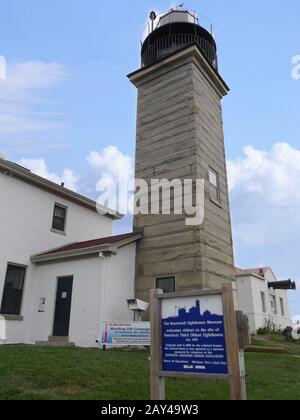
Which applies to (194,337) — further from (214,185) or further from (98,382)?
(214,185)

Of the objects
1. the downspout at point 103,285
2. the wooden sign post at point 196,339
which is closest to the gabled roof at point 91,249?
the downspout at point 103,285

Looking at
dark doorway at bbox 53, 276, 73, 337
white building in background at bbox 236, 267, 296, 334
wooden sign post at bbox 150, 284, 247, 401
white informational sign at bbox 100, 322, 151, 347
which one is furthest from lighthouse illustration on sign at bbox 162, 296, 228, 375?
white building in background at bbox 236, 267, 296, 334

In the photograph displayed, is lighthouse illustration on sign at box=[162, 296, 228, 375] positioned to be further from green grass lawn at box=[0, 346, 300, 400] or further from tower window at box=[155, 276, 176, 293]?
tower window at box=[155, 276, 176, 293]

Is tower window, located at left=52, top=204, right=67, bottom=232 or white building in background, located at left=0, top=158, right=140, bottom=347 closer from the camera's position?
white building in background, located at left=0, top=158, right=140, bottom=347

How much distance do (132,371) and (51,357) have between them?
2226 millimetres

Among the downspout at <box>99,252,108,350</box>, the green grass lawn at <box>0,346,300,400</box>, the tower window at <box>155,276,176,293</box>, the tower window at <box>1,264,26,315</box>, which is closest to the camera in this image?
the green grass lawn at <box>0,346,300,400</box>

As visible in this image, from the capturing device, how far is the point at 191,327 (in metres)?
5.26

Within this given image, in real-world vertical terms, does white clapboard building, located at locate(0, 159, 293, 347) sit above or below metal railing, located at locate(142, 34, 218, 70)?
below

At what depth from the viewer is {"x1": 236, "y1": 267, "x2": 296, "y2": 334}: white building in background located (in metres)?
25.7

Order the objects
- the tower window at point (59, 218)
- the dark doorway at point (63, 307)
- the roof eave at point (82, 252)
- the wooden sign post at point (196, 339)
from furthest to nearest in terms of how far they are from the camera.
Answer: the tower window at point (59, 218), the dark doorway at point (63, 307), the roof eave at point (82, 252), the wooden sign post at point (196, 339)

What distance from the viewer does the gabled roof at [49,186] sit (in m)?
17.3

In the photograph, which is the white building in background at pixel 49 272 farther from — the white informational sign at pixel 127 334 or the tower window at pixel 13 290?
the white informational sign at pixel 127 334

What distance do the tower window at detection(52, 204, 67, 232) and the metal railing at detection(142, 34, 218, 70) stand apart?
389 inches

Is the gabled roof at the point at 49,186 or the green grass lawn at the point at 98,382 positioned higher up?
the gabled roof at the point at 49,186
